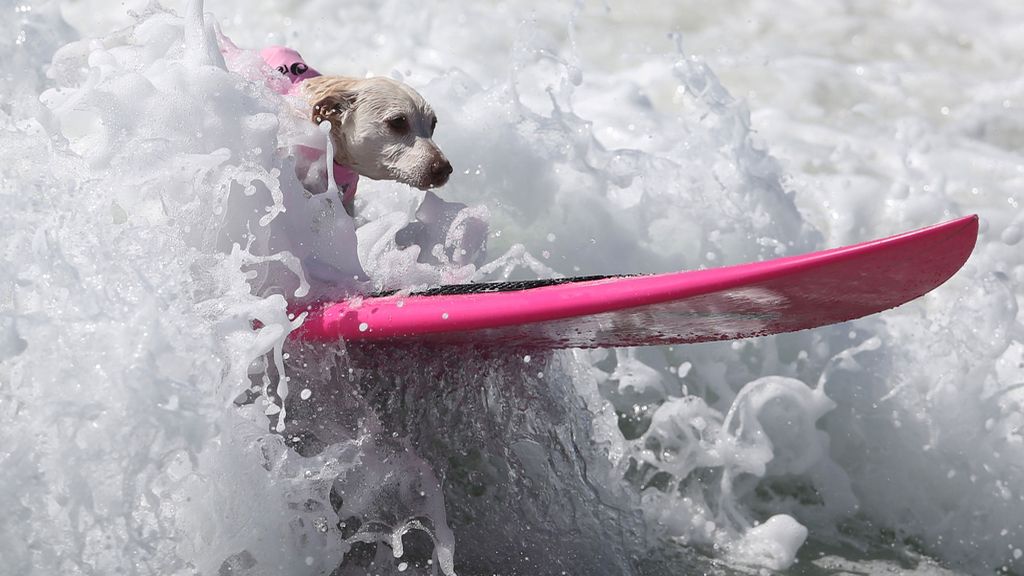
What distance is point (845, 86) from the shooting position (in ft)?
19.2

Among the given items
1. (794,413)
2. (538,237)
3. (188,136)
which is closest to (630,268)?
(538,237)

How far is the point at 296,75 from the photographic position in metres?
2.82

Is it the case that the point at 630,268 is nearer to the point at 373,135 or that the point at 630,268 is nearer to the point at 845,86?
the point at 373,135

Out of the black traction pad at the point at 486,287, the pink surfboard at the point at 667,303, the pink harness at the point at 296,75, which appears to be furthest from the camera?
the pink harness at the point at 296,75

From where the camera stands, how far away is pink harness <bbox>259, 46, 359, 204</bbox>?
2.74 meters

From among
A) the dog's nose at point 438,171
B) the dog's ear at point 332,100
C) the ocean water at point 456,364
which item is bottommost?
the ocean water at point 456,364

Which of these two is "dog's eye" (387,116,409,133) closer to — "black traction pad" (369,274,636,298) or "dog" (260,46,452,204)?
"dog" (260,46,452,204)

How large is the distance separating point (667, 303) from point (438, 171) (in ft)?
1.96

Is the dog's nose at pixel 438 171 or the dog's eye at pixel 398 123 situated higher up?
the dog's eye at pixel 398 123

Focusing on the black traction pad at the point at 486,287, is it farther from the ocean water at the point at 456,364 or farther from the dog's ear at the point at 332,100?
the dog's ear at the point at 332,100

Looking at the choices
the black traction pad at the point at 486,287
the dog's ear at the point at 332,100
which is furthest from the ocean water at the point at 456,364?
the black traction pad at the point at 486,287

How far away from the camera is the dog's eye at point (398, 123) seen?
101 inches

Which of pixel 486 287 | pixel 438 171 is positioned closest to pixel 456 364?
pixel 486 287

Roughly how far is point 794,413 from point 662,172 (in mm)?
1064
